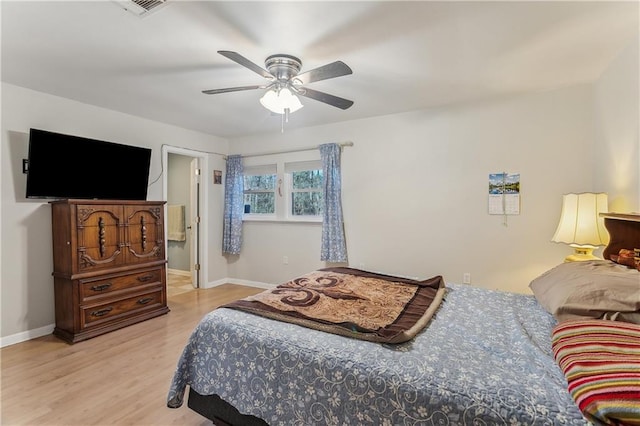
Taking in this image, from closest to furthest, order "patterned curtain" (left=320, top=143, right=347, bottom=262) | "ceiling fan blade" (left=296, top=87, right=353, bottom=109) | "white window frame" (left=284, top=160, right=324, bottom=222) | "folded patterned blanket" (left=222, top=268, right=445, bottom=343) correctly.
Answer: "folded patterned blanket" (left=222, top=268, right=445, bottom=343) → "ceiling fan blade" (left=296, top=87, right=353, bottom=109) → "patterned curtain" (left=320, top=143, right=347, bottom=262) → "white window frame" (left=284, top=160, right=324, bottom=222)

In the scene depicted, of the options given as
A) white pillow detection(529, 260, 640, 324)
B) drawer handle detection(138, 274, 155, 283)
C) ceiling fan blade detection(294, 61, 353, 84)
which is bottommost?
drawer handle detection(138, 274, 155, 283)

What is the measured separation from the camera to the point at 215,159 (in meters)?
4.88

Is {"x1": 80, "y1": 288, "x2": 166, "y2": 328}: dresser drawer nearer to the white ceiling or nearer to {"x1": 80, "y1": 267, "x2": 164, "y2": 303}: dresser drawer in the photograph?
{"x1": 80, "y1": 267, "x2": 164, "y2": 303}: dresser drawer

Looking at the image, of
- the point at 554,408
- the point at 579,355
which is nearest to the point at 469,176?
the point at 579,355

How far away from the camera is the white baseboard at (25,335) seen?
2.79 meters

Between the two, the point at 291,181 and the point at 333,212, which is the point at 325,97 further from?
the point at 291,181

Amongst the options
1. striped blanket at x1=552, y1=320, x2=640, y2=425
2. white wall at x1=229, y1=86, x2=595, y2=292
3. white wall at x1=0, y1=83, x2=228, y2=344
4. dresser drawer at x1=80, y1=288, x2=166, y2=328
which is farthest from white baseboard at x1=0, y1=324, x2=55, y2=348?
striped blanket at x1=552, y1=320, x2=640, y2=425

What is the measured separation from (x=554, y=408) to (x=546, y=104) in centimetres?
305

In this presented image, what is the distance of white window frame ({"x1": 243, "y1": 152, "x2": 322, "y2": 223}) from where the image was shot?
14.2ft

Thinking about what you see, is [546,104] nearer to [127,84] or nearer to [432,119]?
[432,119]

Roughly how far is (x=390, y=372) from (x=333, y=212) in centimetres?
288

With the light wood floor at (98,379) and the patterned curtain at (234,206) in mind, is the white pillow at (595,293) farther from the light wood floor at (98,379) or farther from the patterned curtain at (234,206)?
the patterned curtain at (234,206)

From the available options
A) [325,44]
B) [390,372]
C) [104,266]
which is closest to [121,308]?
[104,266]

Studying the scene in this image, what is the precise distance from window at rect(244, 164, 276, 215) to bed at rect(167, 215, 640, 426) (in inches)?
123
